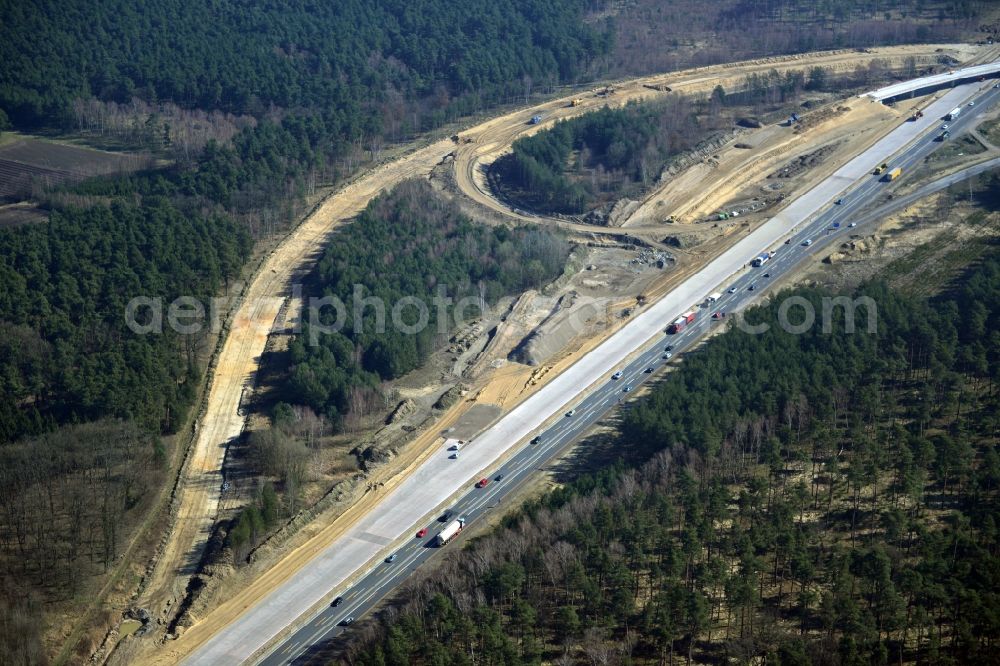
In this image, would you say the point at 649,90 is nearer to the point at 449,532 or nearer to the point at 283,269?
the point at 283,269

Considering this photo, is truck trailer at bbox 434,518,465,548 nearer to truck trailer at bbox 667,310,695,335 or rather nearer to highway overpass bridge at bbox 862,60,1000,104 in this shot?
truck trailer at bbox 667,310,695,335

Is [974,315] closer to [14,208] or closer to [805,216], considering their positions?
[805,216]

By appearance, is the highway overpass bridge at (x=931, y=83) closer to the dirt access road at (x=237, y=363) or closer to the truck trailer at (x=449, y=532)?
the dirt access road at (x=237, y=363)

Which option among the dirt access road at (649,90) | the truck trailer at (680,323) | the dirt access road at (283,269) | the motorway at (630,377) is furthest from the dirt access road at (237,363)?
the truck trailer at (680,323)

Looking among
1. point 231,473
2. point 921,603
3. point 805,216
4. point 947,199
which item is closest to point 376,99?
point 805,216

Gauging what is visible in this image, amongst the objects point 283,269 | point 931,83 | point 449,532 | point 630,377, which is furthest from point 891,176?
point 449,532

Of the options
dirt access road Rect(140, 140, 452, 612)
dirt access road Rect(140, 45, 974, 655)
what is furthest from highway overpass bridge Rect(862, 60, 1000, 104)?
dirt access road Rect(140, 140, 452, 612)
